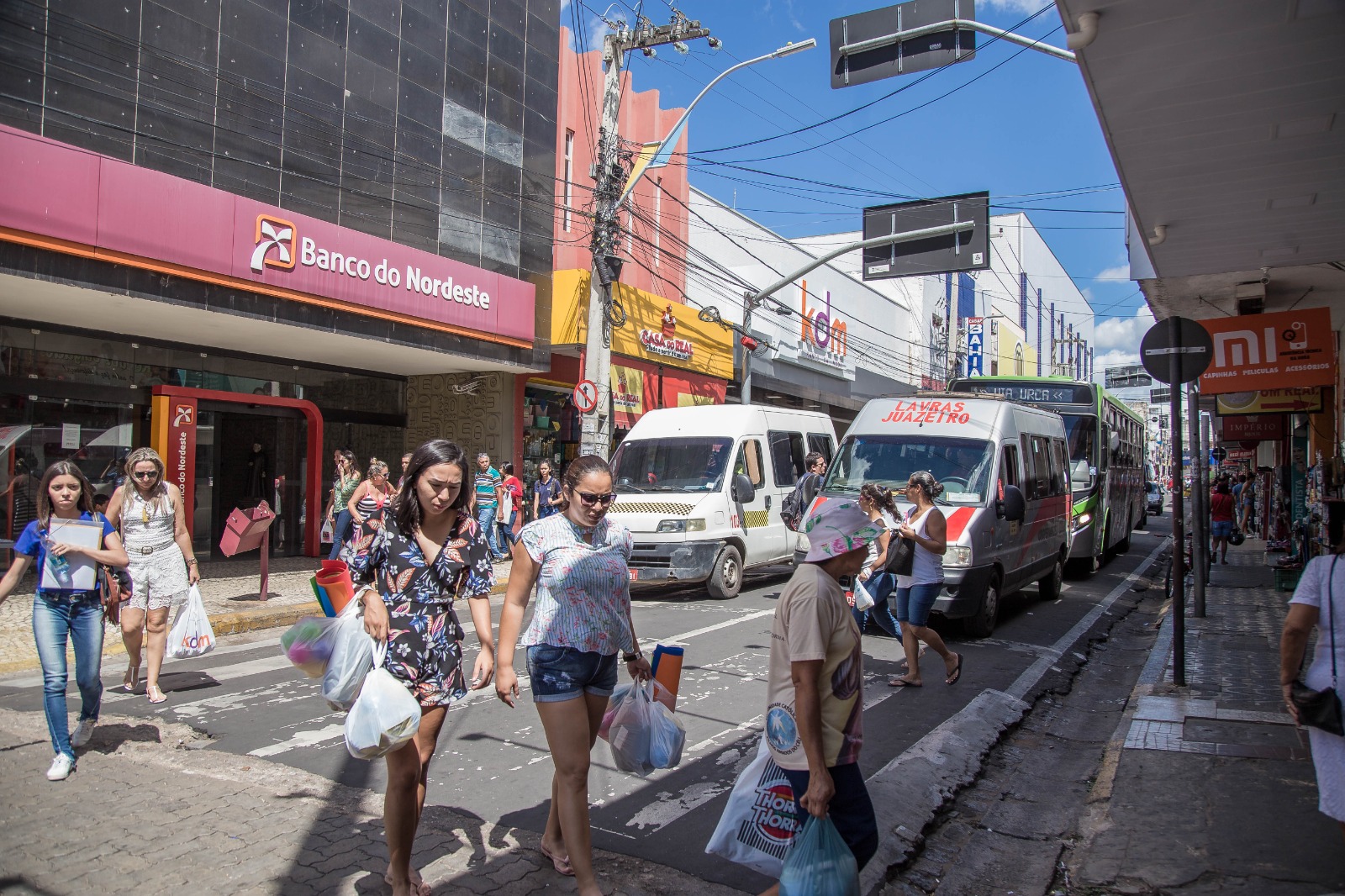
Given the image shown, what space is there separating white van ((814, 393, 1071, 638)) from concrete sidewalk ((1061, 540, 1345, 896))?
72.2 inches

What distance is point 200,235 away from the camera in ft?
36.0

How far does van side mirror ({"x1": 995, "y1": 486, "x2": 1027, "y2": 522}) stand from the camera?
361 inches

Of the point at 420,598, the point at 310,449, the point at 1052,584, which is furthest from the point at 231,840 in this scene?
the point at 310,449

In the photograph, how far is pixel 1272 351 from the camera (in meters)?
10.1

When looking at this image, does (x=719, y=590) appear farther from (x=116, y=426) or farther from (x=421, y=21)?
(x=421, y=21)

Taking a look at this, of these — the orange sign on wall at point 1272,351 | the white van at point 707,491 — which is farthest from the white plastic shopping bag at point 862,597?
the orange sign on wall at point 1272,351

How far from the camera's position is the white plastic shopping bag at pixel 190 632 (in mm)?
6496

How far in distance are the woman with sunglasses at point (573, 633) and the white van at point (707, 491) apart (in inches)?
280

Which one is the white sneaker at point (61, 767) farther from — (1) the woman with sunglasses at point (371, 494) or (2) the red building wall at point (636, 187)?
(2) the red building wall at point (636, 187)

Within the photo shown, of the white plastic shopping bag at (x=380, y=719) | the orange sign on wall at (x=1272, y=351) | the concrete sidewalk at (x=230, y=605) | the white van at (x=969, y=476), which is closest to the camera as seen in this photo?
the white plastic shopping bag at (x=380, y=719)

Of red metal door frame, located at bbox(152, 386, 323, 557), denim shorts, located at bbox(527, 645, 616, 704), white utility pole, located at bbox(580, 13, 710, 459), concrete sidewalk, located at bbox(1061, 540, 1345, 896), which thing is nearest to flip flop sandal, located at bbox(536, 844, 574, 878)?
denim shorts, located at bbox(527, 645, 616, 704)

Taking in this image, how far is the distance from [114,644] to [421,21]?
10545mm

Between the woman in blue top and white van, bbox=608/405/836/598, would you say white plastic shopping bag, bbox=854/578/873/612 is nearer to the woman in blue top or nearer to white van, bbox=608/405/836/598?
white van, bbox=608/405/836/598

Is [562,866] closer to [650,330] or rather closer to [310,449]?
[310,449]
